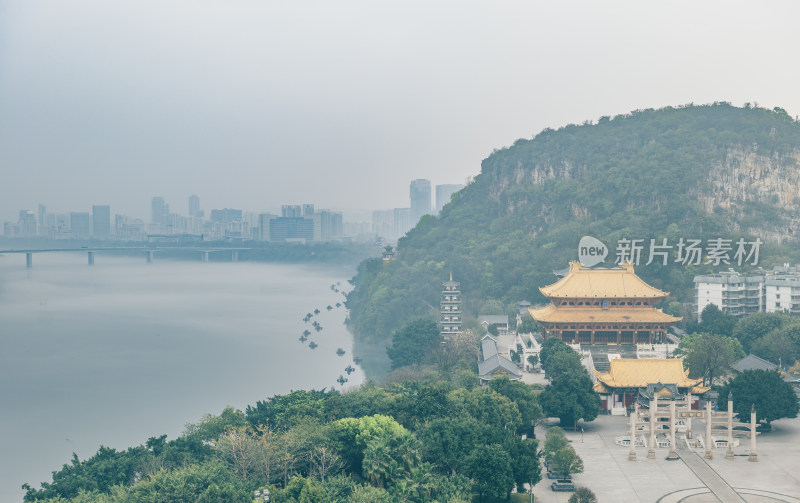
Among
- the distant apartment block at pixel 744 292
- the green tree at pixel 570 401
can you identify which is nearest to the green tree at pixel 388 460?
the green tree at pixel 570 401

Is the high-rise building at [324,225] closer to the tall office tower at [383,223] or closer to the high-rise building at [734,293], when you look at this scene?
the tall office tower at [383,223]

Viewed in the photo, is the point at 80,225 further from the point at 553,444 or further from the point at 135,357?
the point at 553,444

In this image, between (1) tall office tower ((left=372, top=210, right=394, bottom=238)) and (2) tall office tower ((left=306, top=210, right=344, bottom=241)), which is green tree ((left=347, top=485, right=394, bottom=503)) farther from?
(1) tall office tower ((left=372, top=210, right=394, bottom=238))

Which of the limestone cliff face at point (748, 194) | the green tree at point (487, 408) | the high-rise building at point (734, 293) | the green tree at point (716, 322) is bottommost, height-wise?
the green tree at point (487, 408)

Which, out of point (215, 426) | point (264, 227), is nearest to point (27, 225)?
point (264, 227)

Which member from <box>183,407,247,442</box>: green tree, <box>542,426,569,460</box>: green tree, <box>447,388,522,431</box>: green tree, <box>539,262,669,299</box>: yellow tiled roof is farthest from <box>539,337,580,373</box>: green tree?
<box>183,407,247,442</box>: green tree

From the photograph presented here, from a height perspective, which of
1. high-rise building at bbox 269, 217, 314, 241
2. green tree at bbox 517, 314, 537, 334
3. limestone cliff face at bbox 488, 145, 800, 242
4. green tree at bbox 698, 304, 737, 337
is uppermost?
limestone cliff face at bbox 488, 145, 800, 242
